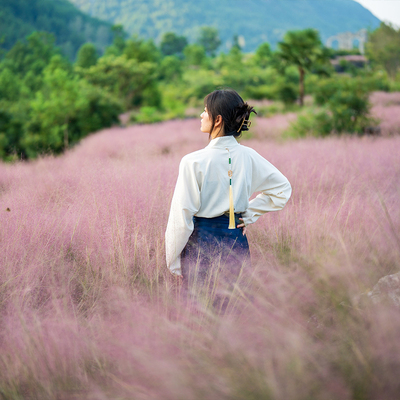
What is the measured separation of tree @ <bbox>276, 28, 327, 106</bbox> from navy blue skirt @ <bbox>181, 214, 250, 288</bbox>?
18610 mm

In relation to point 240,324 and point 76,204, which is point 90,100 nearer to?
point 76,204

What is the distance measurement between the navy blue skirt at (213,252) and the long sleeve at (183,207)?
97 mm

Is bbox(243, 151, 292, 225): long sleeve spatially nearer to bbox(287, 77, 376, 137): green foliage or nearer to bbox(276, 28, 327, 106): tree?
bbox(287, 77, 376, 137): green foliage

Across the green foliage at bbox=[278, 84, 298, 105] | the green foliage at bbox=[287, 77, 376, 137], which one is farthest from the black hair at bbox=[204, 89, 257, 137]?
the green foliage at bbox=[278, 84, 298, 105]

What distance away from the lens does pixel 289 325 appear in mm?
1223

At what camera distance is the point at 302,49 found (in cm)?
1870

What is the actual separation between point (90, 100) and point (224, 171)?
59.0 feet

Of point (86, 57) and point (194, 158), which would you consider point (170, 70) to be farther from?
point (194, 158)

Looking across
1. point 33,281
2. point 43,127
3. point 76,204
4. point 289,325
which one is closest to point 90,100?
point 43,127

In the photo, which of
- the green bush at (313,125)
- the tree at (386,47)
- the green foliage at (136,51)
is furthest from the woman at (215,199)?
the tree at (386,47)

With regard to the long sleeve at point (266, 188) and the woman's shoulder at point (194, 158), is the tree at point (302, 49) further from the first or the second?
the woman's shoulder at point (194, 158)

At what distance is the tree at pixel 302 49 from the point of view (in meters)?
18.6

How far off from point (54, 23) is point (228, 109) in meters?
123

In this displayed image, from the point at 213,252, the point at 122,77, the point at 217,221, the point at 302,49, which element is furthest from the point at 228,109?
the point at 122,77
